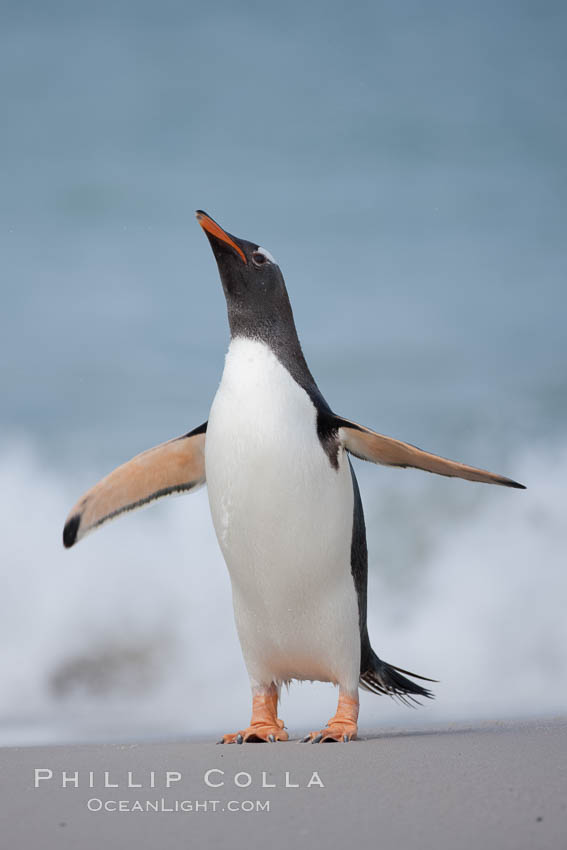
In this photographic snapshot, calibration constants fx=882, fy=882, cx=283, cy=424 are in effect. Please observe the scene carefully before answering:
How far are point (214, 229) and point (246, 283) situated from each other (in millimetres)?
296

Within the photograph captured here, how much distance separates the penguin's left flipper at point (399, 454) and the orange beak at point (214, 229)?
38.5 inches

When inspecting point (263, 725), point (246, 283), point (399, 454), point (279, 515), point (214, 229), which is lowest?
point (263, 725)

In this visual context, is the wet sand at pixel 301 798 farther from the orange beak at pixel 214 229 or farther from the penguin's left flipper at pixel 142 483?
the orange beak at pixel 214 229

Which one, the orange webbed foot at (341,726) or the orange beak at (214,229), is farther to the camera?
the orange beak at (214,229)

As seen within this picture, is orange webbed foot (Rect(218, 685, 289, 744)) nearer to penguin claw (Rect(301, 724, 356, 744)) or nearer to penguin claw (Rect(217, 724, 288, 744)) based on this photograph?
penguin claw (Rect(217, 724, 288, 744))

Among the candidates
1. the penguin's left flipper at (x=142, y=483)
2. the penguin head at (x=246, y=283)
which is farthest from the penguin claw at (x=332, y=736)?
the penguin head at (x=246, y=283)

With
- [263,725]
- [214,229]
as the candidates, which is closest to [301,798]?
[263,725]

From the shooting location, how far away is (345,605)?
13.0 feet

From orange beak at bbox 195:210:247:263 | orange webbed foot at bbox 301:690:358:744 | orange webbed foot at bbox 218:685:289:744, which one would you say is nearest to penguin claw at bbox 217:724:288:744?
orange webbed foot at bbox 218:685:289:744

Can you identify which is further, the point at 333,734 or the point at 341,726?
the point at 341,726

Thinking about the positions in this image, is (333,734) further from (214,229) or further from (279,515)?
(214,229)

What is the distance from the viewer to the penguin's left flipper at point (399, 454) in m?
3.95

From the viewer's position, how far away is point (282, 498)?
3811mm

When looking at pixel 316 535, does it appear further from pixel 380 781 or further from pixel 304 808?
pixel 304 808
